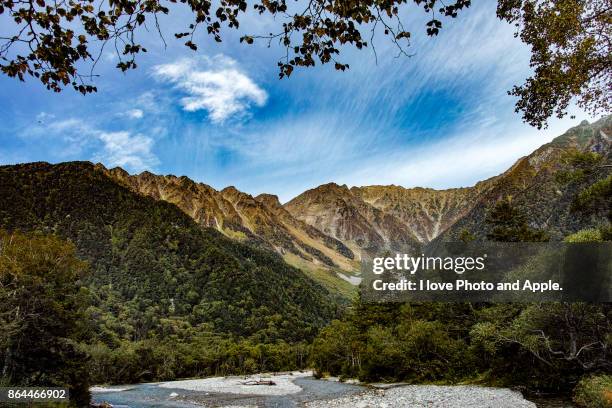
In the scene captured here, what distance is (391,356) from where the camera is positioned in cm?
5025

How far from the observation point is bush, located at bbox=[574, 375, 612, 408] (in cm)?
1761

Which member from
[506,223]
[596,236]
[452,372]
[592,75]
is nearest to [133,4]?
[592,75]

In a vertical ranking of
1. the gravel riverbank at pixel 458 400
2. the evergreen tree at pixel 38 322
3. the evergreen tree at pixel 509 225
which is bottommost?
the gravel riverbank at pixel 458 400

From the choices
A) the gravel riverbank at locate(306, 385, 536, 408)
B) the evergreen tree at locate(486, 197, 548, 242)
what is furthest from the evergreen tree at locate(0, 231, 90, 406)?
the evergreen tree at locate(486, 197, 548, 242)

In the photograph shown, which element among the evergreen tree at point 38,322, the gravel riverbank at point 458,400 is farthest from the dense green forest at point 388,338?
the gravel riverbank at point 458,400

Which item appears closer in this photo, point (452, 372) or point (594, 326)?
point (594, 326)

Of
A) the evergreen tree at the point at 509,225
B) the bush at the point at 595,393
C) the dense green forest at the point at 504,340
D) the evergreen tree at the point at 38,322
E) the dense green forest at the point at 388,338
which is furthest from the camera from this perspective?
the evergreen tree at the point at 509,225

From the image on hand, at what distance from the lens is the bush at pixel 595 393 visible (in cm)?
1761

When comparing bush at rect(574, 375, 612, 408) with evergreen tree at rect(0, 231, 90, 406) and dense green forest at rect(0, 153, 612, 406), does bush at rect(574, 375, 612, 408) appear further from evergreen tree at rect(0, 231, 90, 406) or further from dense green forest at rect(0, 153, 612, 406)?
evergreen tree at rect(0, 231, 90, 406)

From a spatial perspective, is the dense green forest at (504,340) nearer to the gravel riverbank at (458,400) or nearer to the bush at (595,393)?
the bush at (595,393)

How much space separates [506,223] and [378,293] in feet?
81.6

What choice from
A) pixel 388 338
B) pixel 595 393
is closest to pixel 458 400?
pixel 595 393

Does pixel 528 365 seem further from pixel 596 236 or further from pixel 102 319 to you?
pixel 102 319

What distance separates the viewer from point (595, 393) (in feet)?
64.1
